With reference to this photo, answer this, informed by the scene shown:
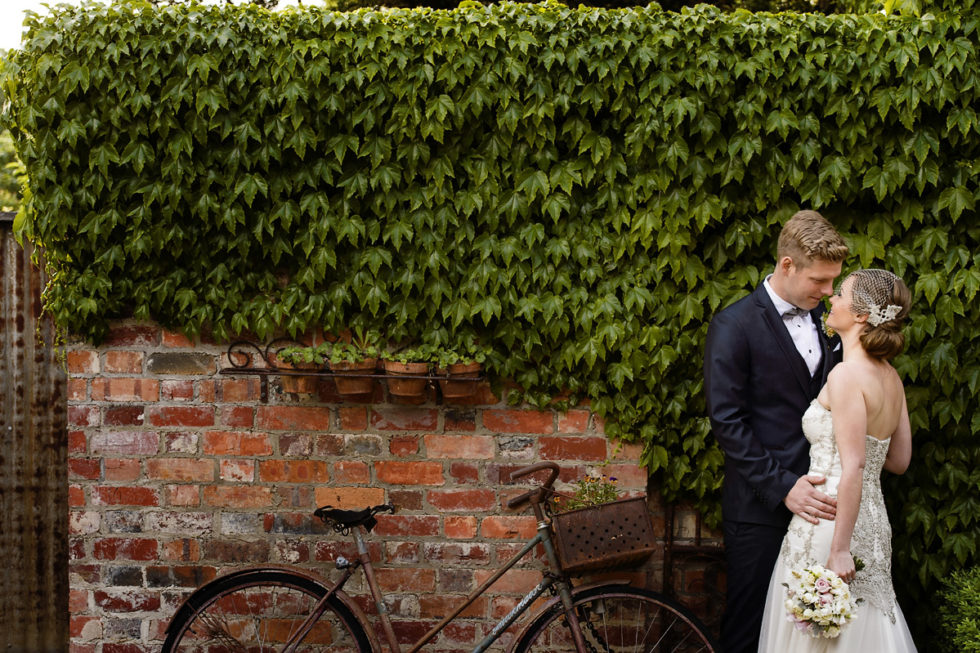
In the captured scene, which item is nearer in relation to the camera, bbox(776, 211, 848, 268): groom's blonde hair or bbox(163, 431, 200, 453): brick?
bbox(776, 211, 848, 268): groom's blonde hair

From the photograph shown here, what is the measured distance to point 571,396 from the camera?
3.33m

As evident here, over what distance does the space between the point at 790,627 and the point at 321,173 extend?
2572 millimetres

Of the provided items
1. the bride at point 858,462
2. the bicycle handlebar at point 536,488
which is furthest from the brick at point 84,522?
the bride at point 858,462

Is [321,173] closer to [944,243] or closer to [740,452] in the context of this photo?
[740,452]

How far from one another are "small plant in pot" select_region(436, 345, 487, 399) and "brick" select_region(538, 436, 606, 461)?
0.44 metres

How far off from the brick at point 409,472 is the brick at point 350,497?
0.26 feet

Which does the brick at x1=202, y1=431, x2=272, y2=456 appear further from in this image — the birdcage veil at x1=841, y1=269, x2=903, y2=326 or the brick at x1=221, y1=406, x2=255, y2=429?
the birdcage veil at x1=841, y1=269, x2=903, y2=326

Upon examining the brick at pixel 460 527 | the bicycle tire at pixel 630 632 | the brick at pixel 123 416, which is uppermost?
the brick at pixel 123 416

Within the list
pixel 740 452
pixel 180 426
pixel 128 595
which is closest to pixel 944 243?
pixel 740 452

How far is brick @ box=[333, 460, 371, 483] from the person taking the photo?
11.1ft

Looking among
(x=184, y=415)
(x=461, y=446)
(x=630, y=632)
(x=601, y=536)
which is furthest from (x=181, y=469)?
(x=630, y=632)

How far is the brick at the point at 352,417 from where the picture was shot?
3367mm

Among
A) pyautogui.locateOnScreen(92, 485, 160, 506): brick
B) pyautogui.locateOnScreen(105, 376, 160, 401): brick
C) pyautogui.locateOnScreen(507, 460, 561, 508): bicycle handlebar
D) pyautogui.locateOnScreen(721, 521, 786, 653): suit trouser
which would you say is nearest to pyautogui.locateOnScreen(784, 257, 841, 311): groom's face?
pyautogui.locateOnScreen(721, 521, 786, 653): suit trouser

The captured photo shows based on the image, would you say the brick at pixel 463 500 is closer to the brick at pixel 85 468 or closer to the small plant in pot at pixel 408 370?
the small plant in pot at pixel 408 370
